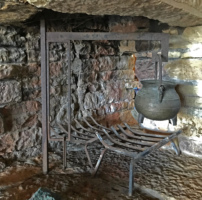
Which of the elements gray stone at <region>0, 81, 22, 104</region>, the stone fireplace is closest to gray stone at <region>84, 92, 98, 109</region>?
the stone fireplace

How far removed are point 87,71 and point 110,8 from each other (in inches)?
32.1

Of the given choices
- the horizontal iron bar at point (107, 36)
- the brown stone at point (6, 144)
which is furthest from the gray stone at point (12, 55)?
the brown stone at point (6, 144)

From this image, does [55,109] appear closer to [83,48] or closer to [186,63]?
[83,48]

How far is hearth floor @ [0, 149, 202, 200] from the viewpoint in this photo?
1279 mm

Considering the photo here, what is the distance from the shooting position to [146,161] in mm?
1693

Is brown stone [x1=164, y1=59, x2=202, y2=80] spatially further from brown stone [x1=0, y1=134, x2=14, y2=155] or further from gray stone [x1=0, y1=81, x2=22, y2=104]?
brown stone [x1=0, y1=134, x2=14, y2=155]

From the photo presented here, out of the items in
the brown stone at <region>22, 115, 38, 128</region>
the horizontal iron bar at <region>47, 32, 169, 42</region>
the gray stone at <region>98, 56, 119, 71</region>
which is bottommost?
the brown stone at <region>22, 115, 38, 128</region>

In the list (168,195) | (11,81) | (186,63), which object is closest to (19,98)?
(11,81)

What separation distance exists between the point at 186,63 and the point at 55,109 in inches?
41.4

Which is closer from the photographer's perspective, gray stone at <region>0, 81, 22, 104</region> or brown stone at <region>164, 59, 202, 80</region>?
gray stone at <region>0, 81, 22, 104</region>

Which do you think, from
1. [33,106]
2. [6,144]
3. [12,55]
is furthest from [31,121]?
[12,55]

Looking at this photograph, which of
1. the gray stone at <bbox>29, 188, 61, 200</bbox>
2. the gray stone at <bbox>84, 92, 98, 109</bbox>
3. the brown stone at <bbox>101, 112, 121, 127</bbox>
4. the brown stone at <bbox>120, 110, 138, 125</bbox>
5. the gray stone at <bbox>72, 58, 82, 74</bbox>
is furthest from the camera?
the brown stone at <bbox>120, 110, 138, 125</bbox>

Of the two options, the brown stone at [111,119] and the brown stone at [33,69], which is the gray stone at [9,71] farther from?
the brown stone at [111,119]

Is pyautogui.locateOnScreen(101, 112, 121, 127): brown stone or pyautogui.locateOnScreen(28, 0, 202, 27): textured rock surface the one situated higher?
pyautogui.locateOnScreen(28, 0, 202, 27): textured rock surface
